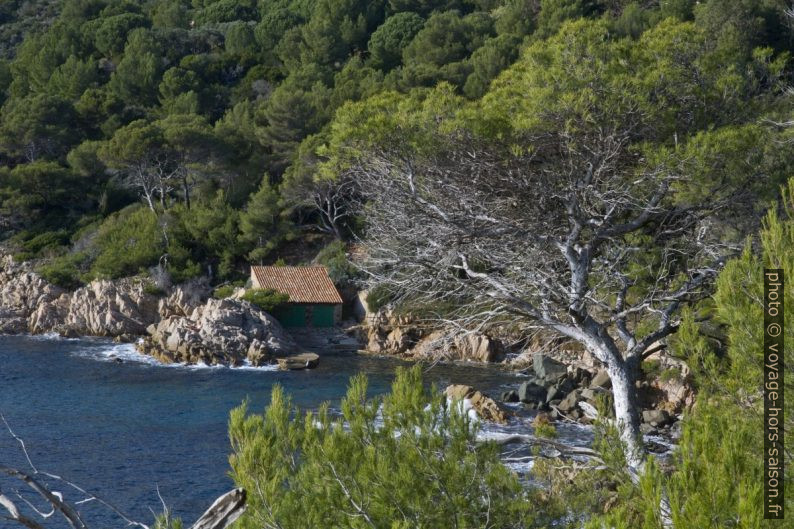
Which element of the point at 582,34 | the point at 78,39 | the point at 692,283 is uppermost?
the point at 78,39

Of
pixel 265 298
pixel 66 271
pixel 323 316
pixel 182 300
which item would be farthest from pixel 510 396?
pixel 66 271

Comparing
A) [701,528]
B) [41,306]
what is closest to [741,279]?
[701,528]

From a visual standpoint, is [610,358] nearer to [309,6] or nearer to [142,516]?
[142,516]

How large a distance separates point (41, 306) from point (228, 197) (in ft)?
32.0

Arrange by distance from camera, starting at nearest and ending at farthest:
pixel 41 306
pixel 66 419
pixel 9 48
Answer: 1. pixel 66 419
2. pixel 41 306
3. pixel 9 48

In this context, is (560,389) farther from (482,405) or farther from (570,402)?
(482,405)

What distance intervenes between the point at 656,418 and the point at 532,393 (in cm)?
350

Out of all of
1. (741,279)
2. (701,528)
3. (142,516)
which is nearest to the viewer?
(701,528)

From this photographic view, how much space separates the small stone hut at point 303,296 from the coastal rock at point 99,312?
3856mm

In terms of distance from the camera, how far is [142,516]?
535 inches

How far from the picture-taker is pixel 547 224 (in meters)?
10.4

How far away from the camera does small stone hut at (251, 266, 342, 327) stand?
3114cm

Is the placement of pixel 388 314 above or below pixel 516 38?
below

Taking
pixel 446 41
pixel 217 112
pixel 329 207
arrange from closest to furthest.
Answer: pixel 329 207
pixel 446 41
pixel 217 112
